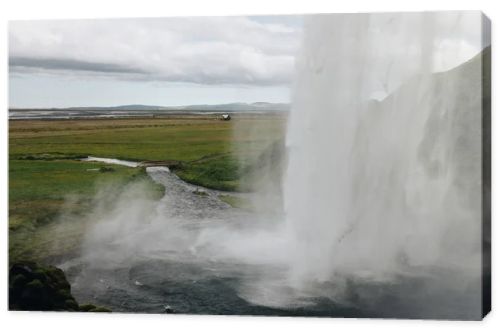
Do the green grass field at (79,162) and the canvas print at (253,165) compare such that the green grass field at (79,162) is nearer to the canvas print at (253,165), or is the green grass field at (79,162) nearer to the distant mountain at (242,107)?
the canvas print at (253,165)

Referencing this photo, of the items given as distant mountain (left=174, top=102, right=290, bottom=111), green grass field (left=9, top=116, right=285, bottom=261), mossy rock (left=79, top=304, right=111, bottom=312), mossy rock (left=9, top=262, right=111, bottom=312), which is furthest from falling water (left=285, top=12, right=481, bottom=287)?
mossy rock (left=9, top=262, right=111, bottom=312)

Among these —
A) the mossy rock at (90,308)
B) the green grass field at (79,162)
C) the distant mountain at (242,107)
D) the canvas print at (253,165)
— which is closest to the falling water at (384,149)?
the canvas print at (253,165)

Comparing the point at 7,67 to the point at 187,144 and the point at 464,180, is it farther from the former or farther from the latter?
the point at 464,180

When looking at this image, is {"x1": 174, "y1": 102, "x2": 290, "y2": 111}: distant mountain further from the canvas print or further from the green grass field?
the green grass field

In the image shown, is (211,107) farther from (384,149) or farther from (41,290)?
(41,290)

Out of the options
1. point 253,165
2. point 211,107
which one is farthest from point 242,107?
point 253,165

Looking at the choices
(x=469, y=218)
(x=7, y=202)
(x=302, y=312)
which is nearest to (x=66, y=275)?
(x=7, y=202)
